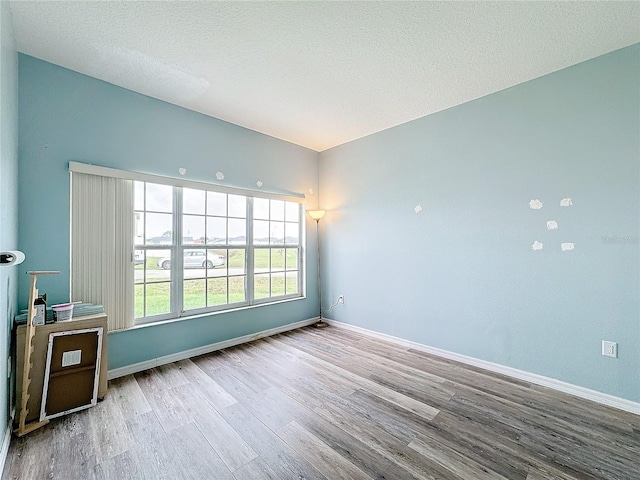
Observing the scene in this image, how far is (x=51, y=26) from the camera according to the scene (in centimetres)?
196

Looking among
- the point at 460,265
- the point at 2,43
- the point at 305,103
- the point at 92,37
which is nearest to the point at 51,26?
the point at 92,37

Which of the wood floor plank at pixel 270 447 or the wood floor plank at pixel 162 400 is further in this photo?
the wood floor plank at pixel 162 400

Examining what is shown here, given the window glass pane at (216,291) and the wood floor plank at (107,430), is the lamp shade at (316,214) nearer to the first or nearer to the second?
the window glass pane at (216,291)

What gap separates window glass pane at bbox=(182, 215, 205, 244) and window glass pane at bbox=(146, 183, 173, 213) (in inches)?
8.2

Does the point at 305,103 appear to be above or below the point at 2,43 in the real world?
above

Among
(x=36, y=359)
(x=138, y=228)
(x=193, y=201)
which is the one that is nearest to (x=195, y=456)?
(x=36, y=359)

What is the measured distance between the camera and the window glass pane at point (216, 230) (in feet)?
11.1

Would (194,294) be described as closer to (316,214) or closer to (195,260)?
(195,260)

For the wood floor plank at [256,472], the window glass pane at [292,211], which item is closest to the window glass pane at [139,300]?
the wood floor plank at [256,472]

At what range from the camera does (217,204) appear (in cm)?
346

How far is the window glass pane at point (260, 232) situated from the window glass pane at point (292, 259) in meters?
0.45

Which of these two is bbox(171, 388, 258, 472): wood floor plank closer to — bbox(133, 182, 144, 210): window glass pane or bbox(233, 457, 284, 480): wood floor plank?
bbox(233, 457, 284, 480): wood floor plank

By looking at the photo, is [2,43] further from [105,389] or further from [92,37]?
[105,389]

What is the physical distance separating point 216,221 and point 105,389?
1.92m
